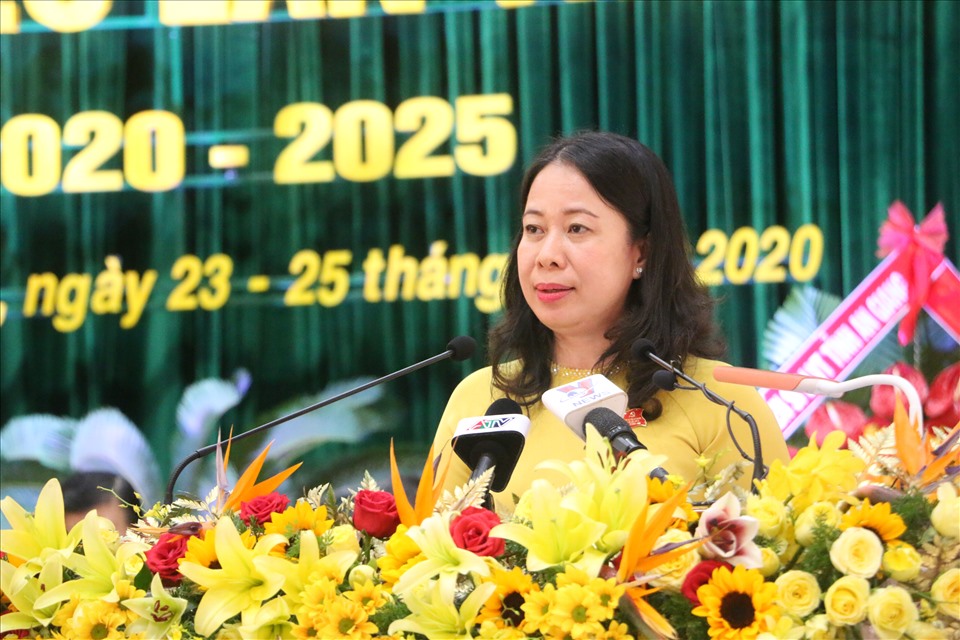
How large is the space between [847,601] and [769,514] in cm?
11

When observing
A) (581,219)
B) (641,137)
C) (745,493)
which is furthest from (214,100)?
(745,493)

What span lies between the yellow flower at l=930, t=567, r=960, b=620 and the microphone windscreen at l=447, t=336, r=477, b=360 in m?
0.80

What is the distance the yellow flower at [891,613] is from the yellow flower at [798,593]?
0.05 m

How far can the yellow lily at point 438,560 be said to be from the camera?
3.45 ft

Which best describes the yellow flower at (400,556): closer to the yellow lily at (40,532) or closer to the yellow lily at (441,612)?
the yellow lily at (441,612)

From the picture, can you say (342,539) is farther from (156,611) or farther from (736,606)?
(736,606)

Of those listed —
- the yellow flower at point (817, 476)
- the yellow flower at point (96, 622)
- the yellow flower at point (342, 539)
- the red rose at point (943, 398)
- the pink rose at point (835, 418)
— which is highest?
the yellow flower at point (817, 476)

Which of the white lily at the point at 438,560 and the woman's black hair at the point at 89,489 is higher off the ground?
the white lily at the point at 438,560

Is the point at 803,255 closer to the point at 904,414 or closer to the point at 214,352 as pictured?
the point at 214,352

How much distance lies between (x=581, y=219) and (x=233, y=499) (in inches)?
34.8

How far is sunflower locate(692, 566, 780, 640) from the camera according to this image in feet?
3.34

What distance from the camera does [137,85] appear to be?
3857mm

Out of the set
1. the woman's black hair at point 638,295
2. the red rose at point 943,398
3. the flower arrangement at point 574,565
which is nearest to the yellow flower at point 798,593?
the flower arrangement at point 574,565

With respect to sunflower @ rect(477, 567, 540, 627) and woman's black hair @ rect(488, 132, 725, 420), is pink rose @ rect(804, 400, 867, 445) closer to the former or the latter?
woman's black hair @ rect(488, 132, 725, 420)
